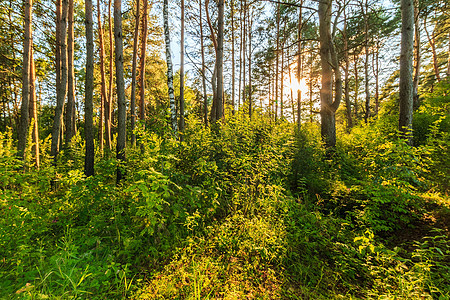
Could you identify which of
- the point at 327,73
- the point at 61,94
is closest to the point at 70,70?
the point at 61,94

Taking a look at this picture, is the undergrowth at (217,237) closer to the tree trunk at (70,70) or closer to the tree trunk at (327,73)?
the tree trunk at (327,73)

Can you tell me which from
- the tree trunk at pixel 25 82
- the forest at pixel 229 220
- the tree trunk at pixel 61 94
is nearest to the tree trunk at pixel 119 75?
the forest at pixel 229 220

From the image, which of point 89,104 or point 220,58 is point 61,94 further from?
point 220,58

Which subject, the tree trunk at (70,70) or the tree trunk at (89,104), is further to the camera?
the tree trunk at (70,70)

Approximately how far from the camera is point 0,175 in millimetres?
2646

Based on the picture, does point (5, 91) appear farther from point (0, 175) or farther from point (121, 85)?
point (0, 175)

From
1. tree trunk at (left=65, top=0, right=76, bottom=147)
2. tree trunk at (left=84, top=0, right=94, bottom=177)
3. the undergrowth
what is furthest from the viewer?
tree trunk at (left=65, top=0, right=76, bottom=147)

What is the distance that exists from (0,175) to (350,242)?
5583mm

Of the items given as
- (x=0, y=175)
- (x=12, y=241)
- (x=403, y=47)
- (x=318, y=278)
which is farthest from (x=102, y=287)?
(x=403, y=47)

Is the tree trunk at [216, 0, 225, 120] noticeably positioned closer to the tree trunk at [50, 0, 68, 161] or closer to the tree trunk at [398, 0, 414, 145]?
the tree trunk at [398, 0, 414, 145]

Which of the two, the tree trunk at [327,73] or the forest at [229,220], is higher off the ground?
the tree trunk at [327,73]

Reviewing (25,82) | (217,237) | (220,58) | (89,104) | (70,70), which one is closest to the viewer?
(217,237)

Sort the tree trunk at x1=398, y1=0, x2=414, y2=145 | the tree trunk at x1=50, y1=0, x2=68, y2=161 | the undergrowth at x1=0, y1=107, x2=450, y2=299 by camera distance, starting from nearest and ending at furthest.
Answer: the undergrowth at x1=0, y1=107, x2=450, y2=299 → the tree trunk at x1=398, y1=0, x2=414, y2=145 → the tree trunk at x1=50, y1=0, x2=68, y2=161

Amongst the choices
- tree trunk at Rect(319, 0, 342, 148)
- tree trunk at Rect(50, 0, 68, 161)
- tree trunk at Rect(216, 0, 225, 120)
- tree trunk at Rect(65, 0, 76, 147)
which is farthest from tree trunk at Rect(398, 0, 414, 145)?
tree trunk at Rect(65, 0, 76, 147)
